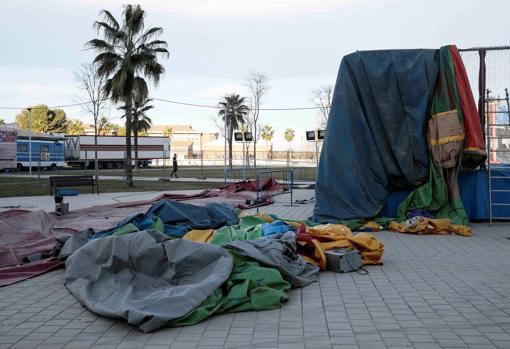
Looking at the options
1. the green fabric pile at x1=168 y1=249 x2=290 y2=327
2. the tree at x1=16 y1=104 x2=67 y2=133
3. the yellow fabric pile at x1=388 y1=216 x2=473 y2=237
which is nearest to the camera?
the green fabric pile at x1=168 y1=249 x2=290 y2=327

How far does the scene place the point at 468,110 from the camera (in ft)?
35.3

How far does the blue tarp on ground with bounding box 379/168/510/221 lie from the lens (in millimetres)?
11312

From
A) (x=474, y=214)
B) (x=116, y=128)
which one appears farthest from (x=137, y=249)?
(x=116, y=128)

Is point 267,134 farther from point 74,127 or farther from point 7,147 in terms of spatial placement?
point 7,147

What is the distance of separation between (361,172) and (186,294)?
696 cm

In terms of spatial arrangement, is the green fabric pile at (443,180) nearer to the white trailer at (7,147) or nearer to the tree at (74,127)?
the white trailer at (7,147)

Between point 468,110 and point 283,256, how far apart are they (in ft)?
21.3

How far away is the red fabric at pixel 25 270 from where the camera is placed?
6.72m

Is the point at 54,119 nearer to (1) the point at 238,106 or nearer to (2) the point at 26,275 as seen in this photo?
(1) the point at 238,106

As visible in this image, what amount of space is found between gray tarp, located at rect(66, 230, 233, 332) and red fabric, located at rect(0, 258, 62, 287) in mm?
959

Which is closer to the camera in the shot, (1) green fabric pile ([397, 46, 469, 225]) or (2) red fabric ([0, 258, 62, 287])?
(2) red fabric ([0, 258, 62, 287])

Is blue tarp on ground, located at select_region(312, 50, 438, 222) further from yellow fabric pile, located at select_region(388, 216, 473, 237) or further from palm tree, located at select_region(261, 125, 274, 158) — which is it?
palm tree, located at select_region(261, 125, 274, 158)

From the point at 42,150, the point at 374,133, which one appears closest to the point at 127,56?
the point at 374,133

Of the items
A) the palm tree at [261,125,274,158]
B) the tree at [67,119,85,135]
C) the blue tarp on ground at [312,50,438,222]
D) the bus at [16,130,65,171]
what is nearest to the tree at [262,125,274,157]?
the palm tree at [261,125,274,158]
